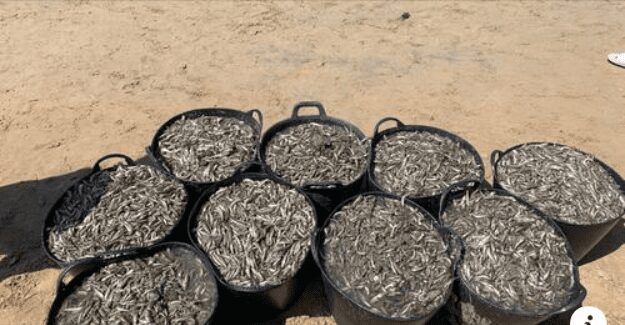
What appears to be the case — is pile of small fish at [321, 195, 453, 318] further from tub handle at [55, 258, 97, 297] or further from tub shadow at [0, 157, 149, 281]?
tub shadow at [0, 157, 149, 281]

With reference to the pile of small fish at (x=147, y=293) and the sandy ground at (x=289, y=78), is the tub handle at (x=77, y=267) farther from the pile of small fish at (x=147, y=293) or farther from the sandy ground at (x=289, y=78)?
the sandy ground at (x=289, y=78)

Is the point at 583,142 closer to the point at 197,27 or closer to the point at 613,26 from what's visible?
the point at 613,26

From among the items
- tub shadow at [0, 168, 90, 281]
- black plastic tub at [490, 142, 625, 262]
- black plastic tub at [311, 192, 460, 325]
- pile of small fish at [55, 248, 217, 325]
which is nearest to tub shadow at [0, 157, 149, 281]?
tub shadow at [0, 168, 90, 281]

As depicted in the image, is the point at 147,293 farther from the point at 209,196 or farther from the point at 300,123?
the point at 300,123

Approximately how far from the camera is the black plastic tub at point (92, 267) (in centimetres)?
421

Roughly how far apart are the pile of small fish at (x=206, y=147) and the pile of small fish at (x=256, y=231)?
0.37m

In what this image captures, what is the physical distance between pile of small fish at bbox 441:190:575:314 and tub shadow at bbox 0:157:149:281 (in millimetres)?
5048

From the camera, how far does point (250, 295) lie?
14.7 feet

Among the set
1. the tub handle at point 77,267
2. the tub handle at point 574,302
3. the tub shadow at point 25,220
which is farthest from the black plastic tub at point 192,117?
the tub handle at point 574,302

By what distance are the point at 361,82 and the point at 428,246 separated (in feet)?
16.1

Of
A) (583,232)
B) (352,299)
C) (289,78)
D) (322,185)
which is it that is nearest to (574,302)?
(583,232)

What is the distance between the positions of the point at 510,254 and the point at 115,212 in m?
4.45

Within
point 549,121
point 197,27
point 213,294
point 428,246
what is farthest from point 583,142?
point 197,27

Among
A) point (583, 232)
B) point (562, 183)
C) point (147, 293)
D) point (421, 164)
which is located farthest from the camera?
point (421, 164)
